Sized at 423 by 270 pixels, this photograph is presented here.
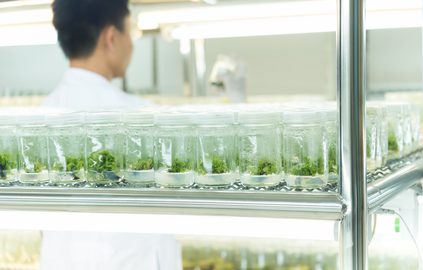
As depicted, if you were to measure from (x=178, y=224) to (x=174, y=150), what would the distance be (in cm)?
24

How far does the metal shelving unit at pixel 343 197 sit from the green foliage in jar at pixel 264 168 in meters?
0.12

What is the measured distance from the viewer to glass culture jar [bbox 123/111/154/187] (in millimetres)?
1547

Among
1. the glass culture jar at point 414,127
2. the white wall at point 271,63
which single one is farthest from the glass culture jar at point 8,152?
the white wall at point 271,63

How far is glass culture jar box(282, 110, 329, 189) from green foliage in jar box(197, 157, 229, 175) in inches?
5.2

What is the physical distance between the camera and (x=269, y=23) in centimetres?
261

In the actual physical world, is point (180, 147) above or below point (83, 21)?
below

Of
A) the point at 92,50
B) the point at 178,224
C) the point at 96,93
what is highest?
the point at 92,50

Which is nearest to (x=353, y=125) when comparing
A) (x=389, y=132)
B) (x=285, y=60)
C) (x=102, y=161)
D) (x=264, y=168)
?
(x=264, y=168)

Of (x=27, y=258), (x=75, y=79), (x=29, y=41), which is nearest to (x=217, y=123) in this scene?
(x=75, y=79)

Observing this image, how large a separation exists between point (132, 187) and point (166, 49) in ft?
9.25

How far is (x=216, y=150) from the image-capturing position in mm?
1496

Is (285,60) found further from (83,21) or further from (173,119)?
(173,119)

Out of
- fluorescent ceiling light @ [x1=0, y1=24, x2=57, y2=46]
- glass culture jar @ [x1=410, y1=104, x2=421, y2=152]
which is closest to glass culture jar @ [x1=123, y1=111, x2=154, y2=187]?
glass culture jar @ [x1=410, y1=104, x2=421, y2=152]

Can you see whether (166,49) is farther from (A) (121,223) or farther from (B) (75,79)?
(A) (121,223)
